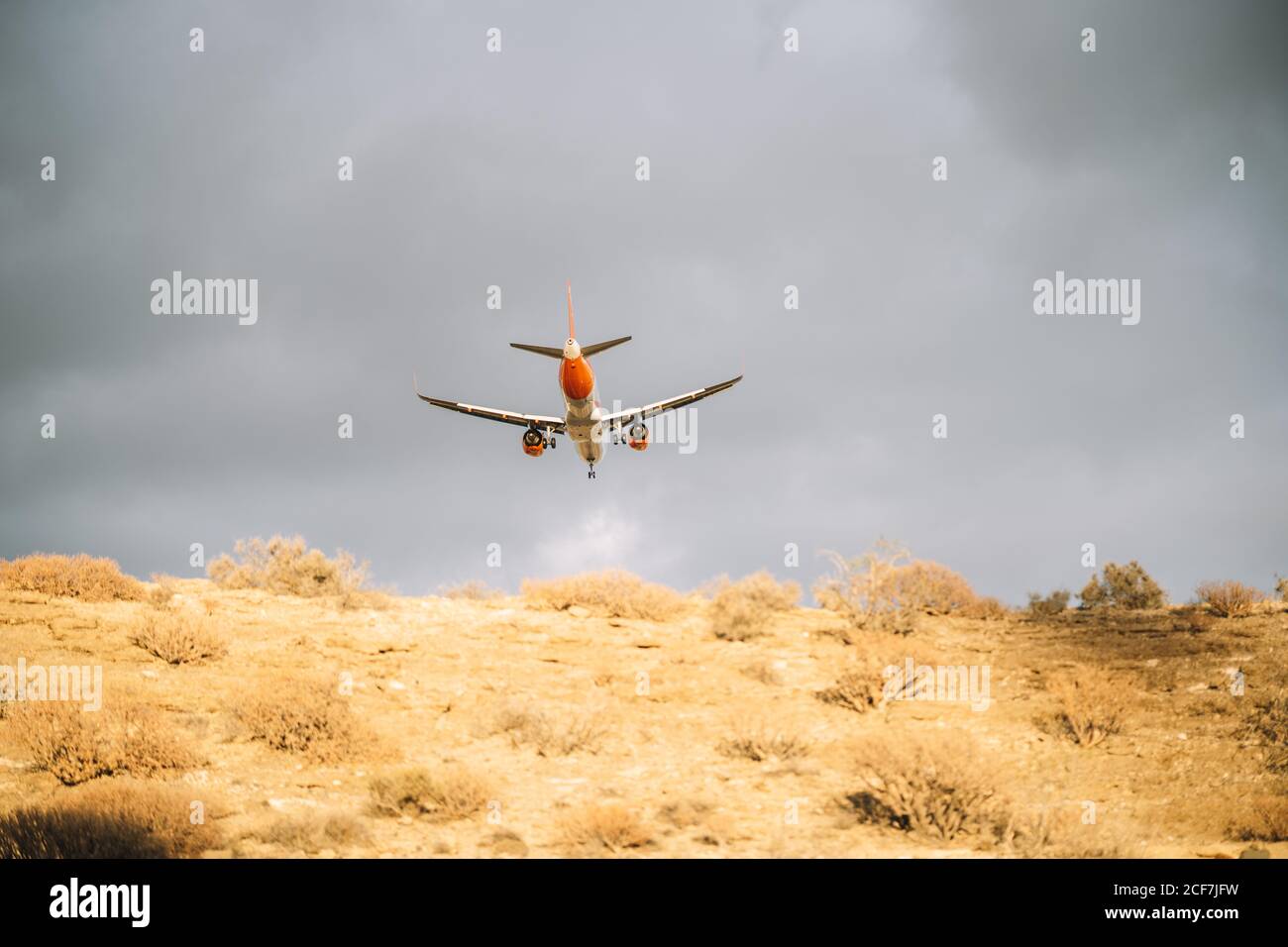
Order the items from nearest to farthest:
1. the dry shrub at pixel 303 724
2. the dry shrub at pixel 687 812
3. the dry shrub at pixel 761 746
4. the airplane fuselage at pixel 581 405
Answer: the dry shrub at pixel 687 812
the dry shrub at pixel 303 724
the dry shrub at pixel 761 746
the airplane fuselage at pixel 581 405

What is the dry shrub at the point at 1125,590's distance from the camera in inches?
1297

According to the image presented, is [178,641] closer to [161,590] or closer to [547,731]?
[161,590]

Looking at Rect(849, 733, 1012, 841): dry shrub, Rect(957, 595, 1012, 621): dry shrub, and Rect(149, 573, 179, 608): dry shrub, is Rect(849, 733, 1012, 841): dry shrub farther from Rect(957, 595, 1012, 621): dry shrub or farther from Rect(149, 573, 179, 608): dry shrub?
Rect(149, 573, 179, 608): dry shrub

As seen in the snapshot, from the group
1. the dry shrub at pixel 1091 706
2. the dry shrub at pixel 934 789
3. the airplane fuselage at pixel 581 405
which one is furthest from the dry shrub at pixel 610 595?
the dry shrub at pixel 934 789

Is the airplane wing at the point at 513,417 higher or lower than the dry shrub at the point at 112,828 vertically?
higher

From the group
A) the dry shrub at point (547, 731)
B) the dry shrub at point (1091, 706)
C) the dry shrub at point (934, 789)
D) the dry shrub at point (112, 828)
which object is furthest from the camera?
the dry shrub at point (1091, 706)

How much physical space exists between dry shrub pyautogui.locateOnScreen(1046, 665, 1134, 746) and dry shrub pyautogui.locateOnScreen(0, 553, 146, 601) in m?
28.1

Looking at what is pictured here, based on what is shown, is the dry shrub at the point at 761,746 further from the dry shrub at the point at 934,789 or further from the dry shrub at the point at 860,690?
the dry shrub at the point at 934,789

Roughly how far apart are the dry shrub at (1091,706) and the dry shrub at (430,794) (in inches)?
531

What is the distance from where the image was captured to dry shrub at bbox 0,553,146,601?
2855cm

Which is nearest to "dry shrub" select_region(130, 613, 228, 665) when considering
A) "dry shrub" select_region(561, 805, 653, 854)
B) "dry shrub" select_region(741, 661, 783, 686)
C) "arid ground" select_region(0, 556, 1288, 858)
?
"arid ground" select_region(0, 556, 1288, 858)

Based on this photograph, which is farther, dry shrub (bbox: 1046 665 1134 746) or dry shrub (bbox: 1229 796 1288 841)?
dry shrub (bbox: 1046 665 1134 746)
